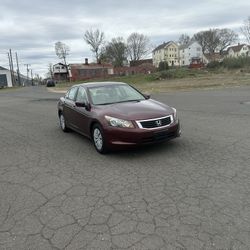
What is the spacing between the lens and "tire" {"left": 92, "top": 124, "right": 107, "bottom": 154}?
5.57m

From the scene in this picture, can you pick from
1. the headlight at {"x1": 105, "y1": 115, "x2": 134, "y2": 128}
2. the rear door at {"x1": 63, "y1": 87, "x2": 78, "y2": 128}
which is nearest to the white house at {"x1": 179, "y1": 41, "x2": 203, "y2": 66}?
the rear door at {"x1": 63, "y1": 87, "x2": 78, "y2": 128}

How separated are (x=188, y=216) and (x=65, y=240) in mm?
1384

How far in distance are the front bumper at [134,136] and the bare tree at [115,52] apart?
295ft

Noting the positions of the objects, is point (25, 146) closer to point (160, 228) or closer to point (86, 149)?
point (86, 149)

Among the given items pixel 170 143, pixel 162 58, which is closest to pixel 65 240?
pixel 170 143

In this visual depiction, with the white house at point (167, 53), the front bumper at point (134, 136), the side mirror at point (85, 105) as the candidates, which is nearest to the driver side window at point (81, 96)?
the side mirror at point (85, 105)

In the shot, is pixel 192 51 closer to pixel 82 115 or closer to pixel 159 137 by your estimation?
pixel 82 115

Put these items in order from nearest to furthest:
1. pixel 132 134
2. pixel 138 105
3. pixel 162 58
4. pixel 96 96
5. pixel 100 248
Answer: pixel 100 248, pixel 132 134, pixel 138 105, pixel 96 96, pixel 162 58

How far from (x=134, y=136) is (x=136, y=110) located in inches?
24.7

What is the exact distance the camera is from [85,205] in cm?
361

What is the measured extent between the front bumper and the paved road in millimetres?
316

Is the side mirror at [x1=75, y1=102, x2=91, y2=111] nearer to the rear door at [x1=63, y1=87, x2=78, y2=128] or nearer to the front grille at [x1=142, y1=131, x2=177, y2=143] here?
the rear door at [x1=63, y1=87, x2=78, y2=128]

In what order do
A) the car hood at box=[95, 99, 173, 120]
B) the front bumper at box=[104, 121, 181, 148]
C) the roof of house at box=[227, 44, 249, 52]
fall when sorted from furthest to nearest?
the roof of house at box=[227, 44, 249, 52] → the car hood at box=[95, 99, 173, 120] → the front bumper at box=[104, 121, 181, 148]

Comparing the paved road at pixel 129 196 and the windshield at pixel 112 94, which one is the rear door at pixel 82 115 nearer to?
the windshield at pixel 112 94
